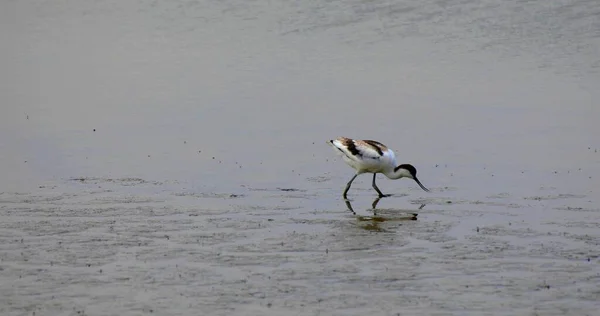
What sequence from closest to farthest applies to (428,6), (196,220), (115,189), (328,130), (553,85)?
(196,220) → (115,189) → (328,130) → (553,85) → (428,6)

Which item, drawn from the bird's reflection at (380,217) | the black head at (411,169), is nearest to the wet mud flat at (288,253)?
the bird's reflection at (380,217)

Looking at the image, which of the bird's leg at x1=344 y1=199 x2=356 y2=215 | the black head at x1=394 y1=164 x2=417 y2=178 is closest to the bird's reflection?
the bird's leg at x1=344 y1=199 x2=356 y2=215

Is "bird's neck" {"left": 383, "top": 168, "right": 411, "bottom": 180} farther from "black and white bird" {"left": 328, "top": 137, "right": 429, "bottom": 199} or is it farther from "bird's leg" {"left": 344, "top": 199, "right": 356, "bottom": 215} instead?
"bird's leg" {"left": 344, "top": 199, "right": 356, "bottom": 215}

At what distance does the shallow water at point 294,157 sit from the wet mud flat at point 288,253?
4cm

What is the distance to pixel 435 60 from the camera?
992 inches

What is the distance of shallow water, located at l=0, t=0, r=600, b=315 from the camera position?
11.4 metres

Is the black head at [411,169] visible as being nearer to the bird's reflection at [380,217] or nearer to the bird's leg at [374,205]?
the bird's leg at [374,205]

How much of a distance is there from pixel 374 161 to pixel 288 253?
392 cm

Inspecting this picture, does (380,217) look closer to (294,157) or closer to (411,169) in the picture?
(411,169)

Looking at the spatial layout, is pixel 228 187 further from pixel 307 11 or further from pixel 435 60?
Result: pixel 307 11

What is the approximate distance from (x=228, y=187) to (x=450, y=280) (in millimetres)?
5209

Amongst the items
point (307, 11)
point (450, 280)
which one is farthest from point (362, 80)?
point (450, 280)

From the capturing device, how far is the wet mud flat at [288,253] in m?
10.9

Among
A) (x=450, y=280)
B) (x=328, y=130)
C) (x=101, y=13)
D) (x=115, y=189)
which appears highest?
(x=450, y=280)
